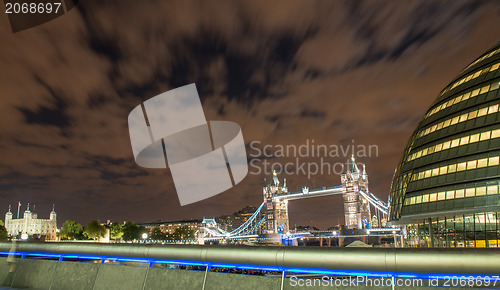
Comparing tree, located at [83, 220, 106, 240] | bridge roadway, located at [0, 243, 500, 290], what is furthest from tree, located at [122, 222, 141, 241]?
bridge roadway, located at [0, 243, 500, 290]

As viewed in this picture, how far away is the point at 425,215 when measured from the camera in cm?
3644

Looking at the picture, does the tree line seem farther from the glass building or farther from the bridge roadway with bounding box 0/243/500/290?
the bridge roadway with bounding box 0/243/500/290

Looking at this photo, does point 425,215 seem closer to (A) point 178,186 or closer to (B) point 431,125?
(B) point 431,125

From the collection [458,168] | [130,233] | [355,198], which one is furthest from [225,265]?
[355,198]

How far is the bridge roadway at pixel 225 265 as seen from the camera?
640cm

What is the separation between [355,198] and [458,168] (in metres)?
155

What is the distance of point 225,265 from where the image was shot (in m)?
8.39

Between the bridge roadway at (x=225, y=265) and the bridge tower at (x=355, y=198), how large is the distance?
558 feet

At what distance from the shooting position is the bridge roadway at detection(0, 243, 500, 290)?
640 centimetres

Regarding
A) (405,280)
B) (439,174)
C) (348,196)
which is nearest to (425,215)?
(439,174)

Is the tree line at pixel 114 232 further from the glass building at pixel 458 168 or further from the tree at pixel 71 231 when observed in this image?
the glass building at pixel 458 168

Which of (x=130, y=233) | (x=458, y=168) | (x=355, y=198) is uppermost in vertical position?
(x=355, y=198)

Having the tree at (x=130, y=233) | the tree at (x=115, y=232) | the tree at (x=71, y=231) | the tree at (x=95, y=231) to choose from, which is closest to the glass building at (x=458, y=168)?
the tree at (x=95, y=231)

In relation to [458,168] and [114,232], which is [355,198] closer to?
[114,232]
